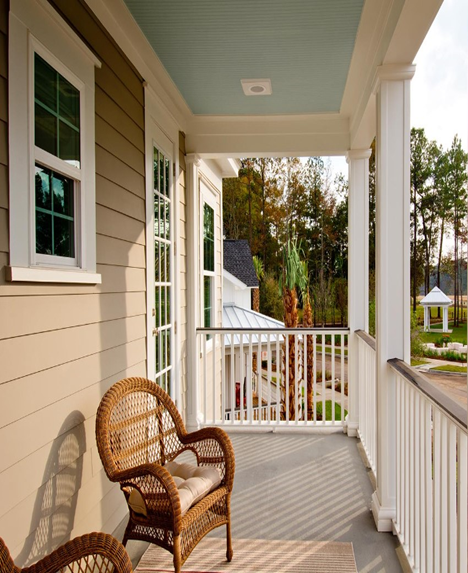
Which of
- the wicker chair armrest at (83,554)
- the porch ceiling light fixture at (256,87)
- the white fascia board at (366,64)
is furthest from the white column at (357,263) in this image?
the wicker chair armrest at (83,554)

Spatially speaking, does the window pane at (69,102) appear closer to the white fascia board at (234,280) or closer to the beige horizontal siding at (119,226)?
the beige horizontal siding at (119,226)

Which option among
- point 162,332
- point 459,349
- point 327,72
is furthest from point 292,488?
point 327,72

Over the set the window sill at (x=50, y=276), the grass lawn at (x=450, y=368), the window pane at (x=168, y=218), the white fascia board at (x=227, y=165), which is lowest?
the grass lawn at (x=450, y=368)

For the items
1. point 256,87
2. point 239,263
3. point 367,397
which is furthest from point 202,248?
point 239,263

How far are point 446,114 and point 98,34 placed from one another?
1761mm

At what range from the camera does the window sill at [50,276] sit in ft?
5.40

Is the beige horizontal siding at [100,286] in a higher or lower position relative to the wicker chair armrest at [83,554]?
higher

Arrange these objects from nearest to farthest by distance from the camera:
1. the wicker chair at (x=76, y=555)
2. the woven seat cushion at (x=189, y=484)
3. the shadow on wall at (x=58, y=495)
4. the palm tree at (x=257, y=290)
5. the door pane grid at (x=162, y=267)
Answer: the wicker chair at (x=76, y=555)
the shadow on wall at (x=58, y=495)
the woven seat cushion at (x=189, y=484)
the door pane grid at (x=162, y=267)
the palm tree at (x=257, y=290)

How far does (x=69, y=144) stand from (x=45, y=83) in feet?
0.91

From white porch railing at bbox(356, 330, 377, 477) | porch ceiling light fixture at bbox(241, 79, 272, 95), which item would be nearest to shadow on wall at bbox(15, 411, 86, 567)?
white porch railing at bbox(356, 330, 377, 477)

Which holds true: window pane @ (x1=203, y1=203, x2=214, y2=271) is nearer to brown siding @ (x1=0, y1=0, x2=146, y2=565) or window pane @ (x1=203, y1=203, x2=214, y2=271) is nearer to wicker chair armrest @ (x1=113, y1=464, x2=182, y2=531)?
brown siding @ (x1=0, y1=0, x2=146, y2=565)

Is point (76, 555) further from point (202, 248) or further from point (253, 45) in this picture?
point (202, 248)

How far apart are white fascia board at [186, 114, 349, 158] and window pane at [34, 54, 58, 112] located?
263 centimetres

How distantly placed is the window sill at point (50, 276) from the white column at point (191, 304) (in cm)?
224
